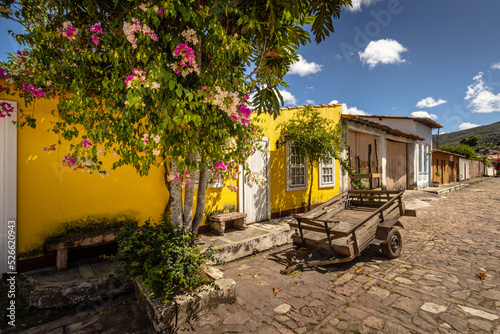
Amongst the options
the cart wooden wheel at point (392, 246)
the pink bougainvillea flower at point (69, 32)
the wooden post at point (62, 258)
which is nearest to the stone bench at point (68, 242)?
the wooden post at point (62, 258)

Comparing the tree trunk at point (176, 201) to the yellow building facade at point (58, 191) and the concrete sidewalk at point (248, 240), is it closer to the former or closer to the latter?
the concrete sidewalk at point (248, 240)

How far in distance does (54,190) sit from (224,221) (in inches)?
127

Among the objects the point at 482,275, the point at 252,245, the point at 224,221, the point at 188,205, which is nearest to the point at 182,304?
the point at 188,205

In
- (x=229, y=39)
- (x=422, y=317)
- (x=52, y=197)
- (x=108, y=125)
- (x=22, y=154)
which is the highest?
(x=229, y=39)

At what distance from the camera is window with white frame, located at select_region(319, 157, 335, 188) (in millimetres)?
9000

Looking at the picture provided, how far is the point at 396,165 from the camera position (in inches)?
591

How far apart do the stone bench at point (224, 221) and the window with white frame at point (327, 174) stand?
3.91 m

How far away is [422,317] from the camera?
296 cm

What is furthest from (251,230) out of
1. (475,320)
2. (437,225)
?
(437,225)

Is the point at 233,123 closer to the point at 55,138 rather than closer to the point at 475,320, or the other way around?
the point at 55,138

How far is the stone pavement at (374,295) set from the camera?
287cm

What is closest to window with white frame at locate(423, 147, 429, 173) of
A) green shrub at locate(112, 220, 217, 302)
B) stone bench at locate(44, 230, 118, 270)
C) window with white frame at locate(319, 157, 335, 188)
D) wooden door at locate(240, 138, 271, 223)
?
window with white frame at locate(319, 157, 335, 188)

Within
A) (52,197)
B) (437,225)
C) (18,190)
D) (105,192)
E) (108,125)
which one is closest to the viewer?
(108,125)

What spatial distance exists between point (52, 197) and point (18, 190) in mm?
438
